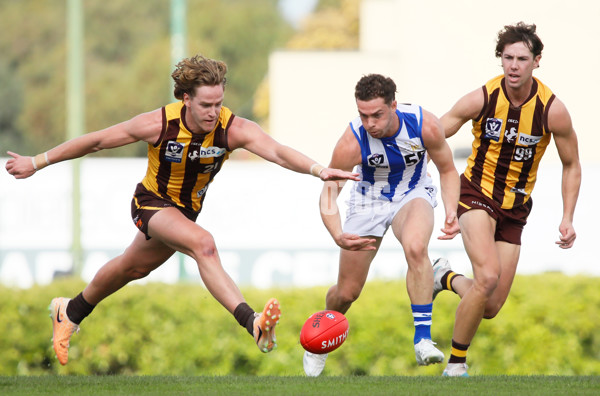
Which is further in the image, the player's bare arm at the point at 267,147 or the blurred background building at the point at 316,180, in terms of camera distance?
the blurred background building at the point at 316,180

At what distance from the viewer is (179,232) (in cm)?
721

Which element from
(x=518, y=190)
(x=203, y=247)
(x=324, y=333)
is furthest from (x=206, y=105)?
(x=518, y=190)

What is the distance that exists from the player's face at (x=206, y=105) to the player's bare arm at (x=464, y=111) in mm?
1990

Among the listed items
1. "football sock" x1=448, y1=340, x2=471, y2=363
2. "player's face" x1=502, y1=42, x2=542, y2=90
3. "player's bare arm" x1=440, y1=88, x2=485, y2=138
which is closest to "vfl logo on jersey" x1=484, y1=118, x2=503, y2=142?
"player's bare arm" x1=440, y1=88, x2=485, y2=138

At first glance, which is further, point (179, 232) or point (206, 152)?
point (206, 152)

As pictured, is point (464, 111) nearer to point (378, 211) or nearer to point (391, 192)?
point (391, 192)

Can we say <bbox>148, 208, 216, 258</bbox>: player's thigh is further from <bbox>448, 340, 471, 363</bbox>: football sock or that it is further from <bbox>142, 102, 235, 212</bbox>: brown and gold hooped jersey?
<bbox>448, 340, 471, 363</bbox>: football sock

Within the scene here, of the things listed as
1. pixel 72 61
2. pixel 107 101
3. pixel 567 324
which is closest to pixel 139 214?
pixel 567 324

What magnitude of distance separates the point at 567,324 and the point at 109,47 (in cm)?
5128

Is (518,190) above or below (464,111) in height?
below

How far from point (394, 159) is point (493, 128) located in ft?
2.89

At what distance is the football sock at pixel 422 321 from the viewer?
7.63m

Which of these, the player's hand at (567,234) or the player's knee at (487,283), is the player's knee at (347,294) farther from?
the player's hand at (567,234)

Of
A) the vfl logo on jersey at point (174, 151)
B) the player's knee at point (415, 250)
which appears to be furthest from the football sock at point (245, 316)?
the player's knee at point (415, 250)
